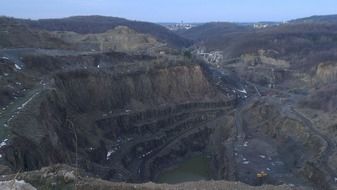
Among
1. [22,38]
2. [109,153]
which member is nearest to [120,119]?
[109,153]

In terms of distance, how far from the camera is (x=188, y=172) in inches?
1992

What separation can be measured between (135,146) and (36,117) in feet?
52.7

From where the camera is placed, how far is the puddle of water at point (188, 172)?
156 ft

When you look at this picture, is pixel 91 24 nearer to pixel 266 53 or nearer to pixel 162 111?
pixel 266 53

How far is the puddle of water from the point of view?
156 ft

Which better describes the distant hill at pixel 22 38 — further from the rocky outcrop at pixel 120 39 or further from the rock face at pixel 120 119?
the rocky outcrop at pixel 120 39

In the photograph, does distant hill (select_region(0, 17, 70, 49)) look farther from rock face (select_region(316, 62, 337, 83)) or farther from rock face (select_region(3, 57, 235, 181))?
rock face (select_region(316, 62, 337, 83))

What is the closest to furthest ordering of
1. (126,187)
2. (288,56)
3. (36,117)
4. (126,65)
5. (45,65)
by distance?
1. (126,187)
2. (36,117)
3. (45,65)
4. (126,65)
5. (288,56)

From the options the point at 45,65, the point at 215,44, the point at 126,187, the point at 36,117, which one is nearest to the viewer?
the point at 126,187

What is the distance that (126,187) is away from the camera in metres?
23.4

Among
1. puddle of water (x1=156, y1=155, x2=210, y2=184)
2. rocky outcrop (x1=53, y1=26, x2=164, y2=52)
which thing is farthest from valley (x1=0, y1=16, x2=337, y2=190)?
rocky outcrop (x1=53, y1=26, x2=164, y2=52)

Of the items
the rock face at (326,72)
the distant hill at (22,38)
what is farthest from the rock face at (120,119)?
the rock face at (326,72)

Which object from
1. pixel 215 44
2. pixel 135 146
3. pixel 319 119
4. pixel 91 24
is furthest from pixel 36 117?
pixel 91 24

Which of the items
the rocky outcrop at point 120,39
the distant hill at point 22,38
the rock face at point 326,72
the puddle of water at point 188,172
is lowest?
the puddle of water at point 188,172
